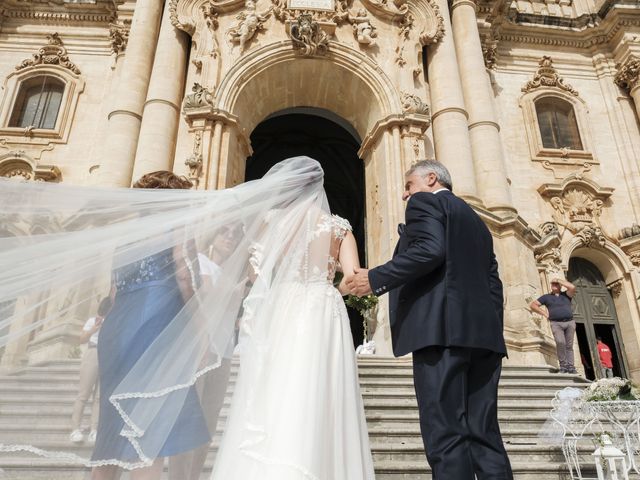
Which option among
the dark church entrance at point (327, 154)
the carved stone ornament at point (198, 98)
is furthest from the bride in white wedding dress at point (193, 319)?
the dark church entrance at point (327, 154)

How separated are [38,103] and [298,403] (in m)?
14.1

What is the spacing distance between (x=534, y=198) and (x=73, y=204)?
12.3m

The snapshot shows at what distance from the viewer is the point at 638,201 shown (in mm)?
12836

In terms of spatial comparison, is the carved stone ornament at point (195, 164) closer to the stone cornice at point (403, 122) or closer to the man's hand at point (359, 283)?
the stone cornice at point (403, 122)

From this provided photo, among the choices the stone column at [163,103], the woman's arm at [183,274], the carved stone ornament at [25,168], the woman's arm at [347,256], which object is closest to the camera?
the woman's arm at [183,274]

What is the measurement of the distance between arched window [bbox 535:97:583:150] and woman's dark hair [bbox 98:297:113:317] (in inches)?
547

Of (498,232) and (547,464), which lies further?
(498,232)

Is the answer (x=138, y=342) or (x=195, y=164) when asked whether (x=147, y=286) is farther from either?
(x=195, y=164)

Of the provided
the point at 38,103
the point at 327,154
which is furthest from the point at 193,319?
the point at 327,154

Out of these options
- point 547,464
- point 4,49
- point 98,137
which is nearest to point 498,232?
point 547,464

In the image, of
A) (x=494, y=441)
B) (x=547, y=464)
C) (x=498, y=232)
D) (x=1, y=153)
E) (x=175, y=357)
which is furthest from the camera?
(x=1, y=153)

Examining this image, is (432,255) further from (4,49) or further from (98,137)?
(4,49)

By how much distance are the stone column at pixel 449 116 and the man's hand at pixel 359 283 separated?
7.74 meters

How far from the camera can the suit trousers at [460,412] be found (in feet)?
8.18
